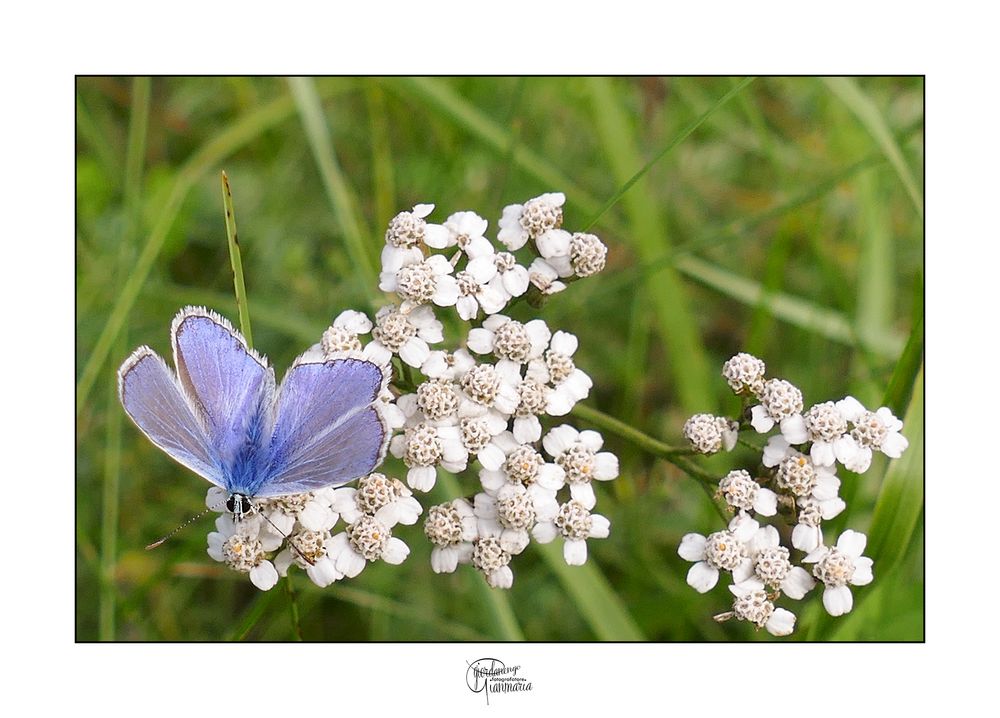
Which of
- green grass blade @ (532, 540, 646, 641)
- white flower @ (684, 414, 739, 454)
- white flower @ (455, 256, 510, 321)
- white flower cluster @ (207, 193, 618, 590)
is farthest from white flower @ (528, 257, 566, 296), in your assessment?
green grass blade @ (532, 540, 646, 641)

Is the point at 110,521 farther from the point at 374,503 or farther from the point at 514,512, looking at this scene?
the point at 514,512

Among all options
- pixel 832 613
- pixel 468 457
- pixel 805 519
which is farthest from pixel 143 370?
pixel 832 613

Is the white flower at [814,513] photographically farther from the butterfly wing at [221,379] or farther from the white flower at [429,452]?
the butterfly wing at [221,379]

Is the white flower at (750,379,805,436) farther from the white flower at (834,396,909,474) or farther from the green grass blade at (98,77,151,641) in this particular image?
the green grass blade at (98,77,151,641)

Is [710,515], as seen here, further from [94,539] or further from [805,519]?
[94,539]

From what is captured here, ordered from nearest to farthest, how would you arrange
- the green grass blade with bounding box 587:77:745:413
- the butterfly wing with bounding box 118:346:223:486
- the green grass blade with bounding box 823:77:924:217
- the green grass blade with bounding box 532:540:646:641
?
the butterfly wing with bounding box 118:346:223:486, the green grass blade with bounding box 823:77:924:217, the green grass blade with bounding box 532:540:646:641, the green grass blade with bounding box 587:77:745:413

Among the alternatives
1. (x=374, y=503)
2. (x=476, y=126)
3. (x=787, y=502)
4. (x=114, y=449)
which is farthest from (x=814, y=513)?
(x=114, y=449)
